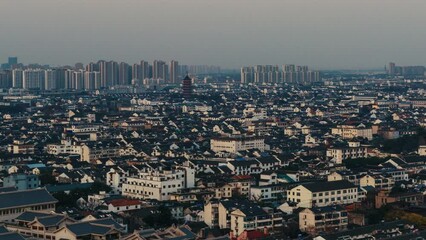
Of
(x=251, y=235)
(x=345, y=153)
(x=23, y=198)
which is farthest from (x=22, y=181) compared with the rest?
(x=345, y=153)

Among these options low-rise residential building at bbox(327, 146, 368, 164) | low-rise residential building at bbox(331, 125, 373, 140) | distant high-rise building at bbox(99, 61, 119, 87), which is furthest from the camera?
distant high-rise building at bbox(99, 61, 119, 87)

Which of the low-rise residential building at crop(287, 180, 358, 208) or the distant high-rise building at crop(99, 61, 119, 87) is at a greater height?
the distant high-rise building at crop(99, 61, 119, 87)

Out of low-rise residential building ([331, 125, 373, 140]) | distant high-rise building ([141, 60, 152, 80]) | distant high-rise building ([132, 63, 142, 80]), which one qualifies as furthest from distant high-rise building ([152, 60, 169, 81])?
low-rise residential building ([331, 125, 373, 140])

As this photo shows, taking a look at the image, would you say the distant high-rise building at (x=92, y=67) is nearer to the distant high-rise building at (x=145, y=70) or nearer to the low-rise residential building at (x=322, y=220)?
the distant high-rise building at (x=145, y=70)

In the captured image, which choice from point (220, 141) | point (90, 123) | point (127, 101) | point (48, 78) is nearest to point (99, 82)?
point (48, 78)

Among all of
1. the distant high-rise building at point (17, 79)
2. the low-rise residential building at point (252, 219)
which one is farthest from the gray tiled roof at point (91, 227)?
the distant high-rise building at point (17, 79)

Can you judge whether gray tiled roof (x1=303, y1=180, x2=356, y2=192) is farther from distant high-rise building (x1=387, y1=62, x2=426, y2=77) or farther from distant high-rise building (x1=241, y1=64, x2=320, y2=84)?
distant high-rise building (x1=387, y1=62, x2=426, y2=77)

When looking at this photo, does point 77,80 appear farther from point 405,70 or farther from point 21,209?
point 21,209

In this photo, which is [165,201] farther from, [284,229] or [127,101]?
[127,101]
